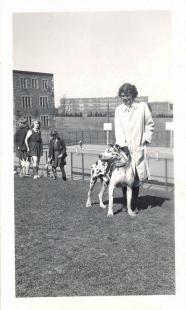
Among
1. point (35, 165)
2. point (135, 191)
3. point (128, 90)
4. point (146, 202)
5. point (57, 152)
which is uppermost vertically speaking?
point (128, 90)

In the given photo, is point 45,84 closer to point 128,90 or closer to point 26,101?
point 26,101

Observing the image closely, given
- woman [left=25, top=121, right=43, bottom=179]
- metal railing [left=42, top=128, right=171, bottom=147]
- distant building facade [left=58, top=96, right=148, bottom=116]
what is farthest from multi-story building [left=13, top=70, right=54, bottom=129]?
metal railing [left=42, top=128, right=171, bottom=147]

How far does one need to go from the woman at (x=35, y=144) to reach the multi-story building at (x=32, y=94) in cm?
30

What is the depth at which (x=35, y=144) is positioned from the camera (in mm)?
4852

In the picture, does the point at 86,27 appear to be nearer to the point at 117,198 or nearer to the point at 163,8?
the point at 163,8

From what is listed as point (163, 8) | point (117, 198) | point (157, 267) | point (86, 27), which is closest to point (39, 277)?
point (157, 267)

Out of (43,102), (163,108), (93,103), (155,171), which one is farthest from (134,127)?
(155,171)

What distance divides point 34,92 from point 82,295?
210 centimetres

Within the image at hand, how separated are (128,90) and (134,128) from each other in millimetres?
367

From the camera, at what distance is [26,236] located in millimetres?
3316

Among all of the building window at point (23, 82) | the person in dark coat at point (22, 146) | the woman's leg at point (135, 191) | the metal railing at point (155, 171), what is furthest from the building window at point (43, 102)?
the metal railing at point (155, 171)

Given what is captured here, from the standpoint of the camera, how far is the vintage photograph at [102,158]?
3.03 m

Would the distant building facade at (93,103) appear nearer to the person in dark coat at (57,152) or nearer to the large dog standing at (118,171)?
the large dog standing at (118,171)

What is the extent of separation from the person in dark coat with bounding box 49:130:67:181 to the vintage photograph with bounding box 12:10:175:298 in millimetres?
973
